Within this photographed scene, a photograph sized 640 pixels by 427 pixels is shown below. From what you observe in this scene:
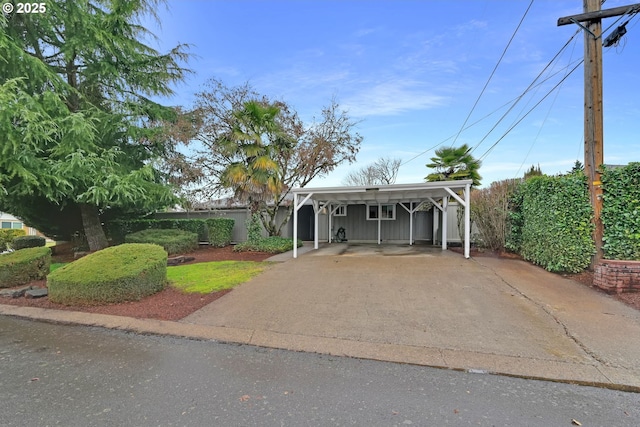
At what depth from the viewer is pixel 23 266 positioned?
24.5ft

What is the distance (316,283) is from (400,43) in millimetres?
8613

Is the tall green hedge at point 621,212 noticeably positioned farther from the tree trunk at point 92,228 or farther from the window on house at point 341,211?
the tree trunk at point 92,228

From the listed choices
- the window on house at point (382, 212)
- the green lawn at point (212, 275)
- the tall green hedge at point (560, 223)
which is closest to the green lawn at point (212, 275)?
the green lawn at point (212, 275)

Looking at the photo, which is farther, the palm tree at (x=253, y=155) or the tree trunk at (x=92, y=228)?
the tree trunk at (x=92, y=228)

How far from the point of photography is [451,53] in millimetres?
11133

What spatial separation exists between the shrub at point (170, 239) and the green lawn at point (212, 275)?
121 inches

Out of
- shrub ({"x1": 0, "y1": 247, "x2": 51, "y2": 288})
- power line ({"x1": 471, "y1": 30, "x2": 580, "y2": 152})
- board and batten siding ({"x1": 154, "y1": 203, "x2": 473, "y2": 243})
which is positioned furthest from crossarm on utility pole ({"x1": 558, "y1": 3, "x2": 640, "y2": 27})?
shrub ({"x1": 0, "y1": 247, "x2": 51, "y2": 288})

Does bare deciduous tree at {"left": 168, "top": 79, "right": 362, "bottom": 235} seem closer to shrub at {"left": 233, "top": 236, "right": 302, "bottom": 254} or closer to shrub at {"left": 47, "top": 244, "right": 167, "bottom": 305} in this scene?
shrub at {"left": 233, "top": 236, "right": 302, "bottom": 254}

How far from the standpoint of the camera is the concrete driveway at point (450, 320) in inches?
133

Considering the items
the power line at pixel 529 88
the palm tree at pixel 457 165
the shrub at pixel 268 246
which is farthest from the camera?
the palm tree at pixel 457 165

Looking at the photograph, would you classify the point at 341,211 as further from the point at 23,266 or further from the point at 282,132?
the point at 23,266

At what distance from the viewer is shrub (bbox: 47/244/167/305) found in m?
5.61

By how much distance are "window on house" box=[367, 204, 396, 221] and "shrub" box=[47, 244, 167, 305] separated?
36.6 ft

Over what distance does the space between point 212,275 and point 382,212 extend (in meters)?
9.89
